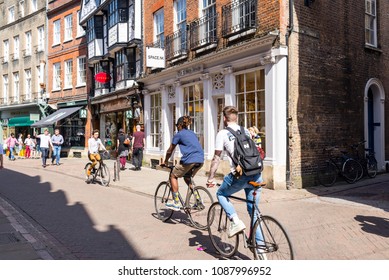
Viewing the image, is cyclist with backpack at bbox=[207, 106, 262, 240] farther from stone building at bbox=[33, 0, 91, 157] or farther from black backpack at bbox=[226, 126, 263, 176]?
stone building at bbox=[33, 0, 91, 157]

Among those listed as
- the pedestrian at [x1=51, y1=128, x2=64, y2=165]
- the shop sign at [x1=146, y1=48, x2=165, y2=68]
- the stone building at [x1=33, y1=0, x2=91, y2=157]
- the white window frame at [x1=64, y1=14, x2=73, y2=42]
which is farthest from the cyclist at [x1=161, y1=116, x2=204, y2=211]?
the white window frame at [x1=64, y1=14, x2=73, y2=42]

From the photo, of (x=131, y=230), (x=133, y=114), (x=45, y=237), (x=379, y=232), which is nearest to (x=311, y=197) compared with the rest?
(x=379, y=232)

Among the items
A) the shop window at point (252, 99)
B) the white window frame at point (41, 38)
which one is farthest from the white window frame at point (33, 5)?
the shop window at point (252, 99)

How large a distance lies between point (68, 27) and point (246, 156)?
25.4 m

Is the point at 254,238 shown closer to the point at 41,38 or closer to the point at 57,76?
the point at 57,76

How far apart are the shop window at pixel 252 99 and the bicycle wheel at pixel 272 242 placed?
7029mm

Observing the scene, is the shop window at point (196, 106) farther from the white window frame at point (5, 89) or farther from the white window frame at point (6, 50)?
the white window frame at point (6, 50)

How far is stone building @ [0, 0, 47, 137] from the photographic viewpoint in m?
28.9

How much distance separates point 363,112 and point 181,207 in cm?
893

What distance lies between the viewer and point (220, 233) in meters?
4.99

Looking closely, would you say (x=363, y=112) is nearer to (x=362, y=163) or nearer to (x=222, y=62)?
(x=362, y=163)

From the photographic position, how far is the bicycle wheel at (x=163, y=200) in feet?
22.8

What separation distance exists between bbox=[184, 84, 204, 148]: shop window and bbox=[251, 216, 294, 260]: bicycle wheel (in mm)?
9844

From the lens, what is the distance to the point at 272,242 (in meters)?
4.15
